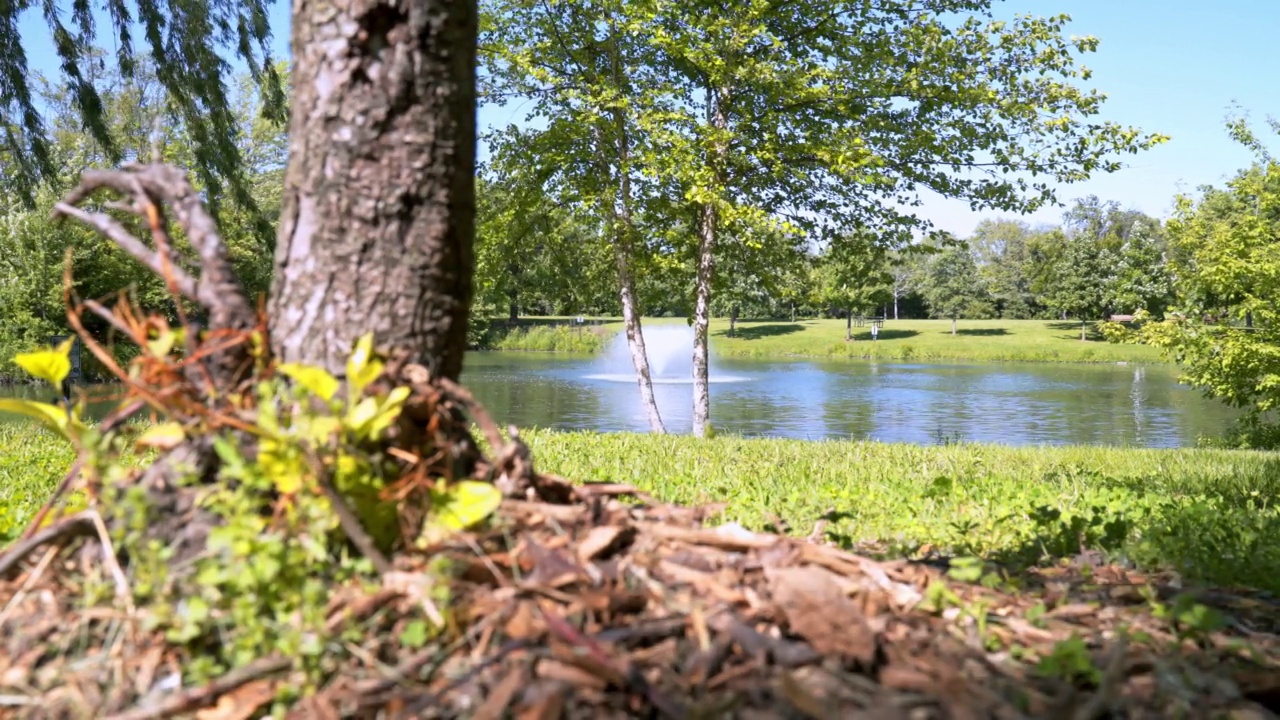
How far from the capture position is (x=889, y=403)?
24172 mm

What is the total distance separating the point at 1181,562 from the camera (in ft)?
9.05

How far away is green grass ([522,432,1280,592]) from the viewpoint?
3.03 m

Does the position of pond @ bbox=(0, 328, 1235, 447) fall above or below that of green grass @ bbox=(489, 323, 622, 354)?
below

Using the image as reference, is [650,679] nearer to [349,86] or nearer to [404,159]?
[404,159]

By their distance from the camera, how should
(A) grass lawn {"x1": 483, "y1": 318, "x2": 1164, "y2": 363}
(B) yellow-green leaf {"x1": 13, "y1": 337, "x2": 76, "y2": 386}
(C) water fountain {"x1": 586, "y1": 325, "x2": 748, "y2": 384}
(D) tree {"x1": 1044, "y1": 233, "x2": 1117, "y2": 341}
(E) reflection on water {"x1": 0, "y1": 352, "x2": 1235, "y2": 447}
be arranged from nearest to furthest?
(B) yellow-green leaf {"x1": 13, "y1": 337, "x2": 76, "y2": 386} → (E) reflection on water {"x1": 0, "y1": 352, "x2": 1235, "y2": 447} → (C) water fountain {"x1": 586, "y1": 325, "x2": 748, "y2": 384} → (A) grass lawn {"x1": 483, "y1": 318, "x2": 1164, "y2": 363} → (D) tree {"x1": 1044, "y1": 233, "x2": 1117, "y2": 341}

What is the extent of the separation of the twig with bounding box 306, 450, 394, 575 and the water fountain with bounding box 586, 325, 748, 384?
2756 cm

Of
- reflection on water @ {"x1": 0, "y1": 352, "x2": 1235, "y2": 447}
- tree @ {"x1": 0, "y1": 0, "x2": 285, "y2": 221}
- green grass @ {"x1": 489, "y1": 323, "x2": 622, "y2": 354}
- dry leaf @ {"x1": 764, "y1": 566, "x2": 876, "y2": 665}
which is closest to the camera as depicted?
dry leaf @ {"x1": 764, "y1": 566, "x2": 876, "y2": 665}

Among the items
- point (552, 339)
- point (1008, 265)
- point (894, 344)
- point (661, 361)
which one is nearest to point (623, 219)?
point (661, 361)

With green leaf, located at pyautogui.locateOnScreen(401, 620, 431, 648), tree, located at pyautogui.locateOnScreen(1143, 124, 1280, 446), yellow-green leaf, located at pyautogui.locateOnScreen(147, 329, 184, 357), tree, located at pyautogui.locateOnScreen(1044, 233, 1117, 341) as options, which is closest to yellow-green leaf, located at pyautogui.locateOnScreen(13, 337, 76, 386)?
yellow-green leaf, located at pyautogui.locateOnScreen(147, 329, 184, 357)

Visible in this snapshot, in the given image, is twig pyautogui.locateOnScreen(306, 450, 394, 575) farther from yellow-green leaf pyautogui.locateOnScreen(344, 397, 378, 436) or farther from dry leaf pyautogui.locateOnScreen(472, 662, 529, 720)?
dry leaf pyautogui.locateOnScreen(472, 662, 529, 720)

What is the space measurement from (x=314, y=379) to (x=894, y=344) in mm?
50084

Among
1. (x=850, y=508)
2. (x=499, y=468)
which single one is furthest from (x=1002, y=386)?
(x=499, y=468)

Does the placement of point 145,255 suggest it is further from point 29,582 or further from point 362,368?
point 29,582

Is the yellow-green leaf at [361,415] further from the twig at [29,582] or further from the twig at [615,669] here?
the twig at [29,582]
